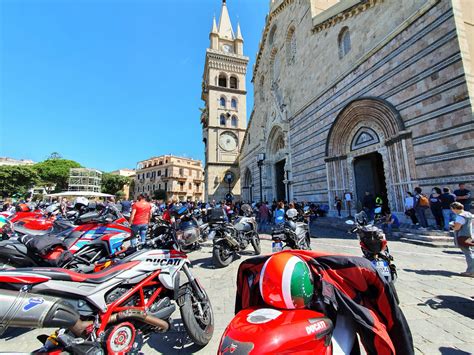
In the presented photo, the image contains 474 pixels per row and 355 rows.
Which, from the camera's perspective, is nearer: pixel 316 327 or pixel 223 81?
pixel 316 327

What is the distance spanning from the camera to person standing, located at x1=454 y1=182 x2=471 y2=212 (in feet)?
18.3

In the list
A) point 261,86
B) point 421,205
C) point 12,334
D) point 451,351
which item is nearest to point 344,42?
point 421,205

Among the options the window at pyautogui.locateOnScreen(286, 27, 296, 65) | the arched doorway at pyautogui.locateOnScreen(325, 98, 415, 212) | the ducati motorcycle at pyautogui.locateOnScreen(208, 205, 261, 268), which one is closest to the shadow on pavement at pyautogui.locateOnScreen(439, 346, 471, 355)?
the ducati motorcycle at pyautogui.locateOnScreen(208, 205, 261, 268)

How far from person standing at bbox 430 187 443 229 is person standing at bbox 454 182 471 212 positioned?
1.32 ft

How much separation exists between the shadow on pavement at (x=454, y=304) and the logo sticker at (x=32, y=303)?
159 inches

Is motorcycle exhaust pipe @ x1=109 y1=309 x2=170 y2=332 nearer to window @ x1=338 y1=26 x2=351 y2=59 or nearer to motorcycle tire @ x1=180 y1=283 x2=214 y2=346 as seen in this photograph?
motorcycle tire @ x1=180 y1=283 x2=214 y2=346

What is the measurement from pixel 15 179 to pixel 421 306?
44183mm

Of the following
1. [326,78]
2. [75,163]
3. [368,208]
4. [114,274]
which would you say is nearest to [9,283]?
[114,274]

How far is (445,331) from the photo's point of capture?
2240mm

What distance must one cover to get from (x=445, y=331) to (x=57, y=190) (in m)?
51.0

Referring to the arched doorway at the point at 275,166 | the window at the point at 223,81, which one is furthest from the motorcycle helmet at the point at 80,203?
the window at the point at 223,81

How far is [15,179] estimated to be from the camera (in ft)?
A: 102

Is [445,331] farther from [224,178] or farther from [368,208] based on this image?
[224,178]

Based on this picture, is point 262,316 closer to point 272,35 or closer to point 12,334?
point 12,334
